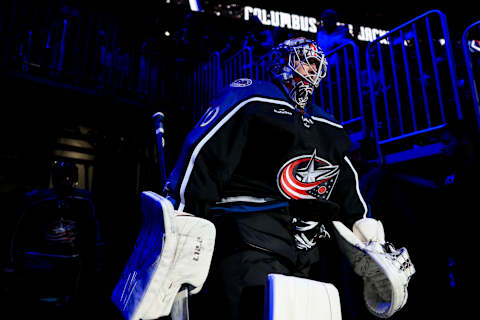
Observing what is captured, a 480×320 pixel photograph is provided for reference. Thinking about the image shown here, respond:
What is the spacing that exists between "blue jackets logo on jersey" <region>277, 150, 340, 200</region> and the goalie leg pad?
1.42ft

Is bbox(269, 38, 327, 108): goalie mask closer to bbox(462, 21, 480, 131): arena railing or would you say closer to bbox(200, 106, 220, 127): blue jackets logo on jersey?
bbox(200, 106, 220, 127): blue jackets logo on jersey

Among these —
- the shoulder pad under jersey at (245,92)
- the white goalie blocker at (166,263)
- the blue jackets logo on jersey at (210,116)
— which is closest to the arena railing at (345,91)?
A: the shoulder pad under jersey at (245,92)

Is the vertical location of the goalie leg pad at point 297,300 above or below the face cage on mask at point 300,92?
below

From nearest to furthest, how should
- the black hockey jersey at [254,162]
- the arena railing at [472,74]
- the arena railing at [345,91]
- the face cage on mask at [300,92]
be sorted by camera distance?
the black hockey jersey at [254,162] → the face cage on mask at [300,92] → the arena railing at [472,74] → the arena railing at [345,91]

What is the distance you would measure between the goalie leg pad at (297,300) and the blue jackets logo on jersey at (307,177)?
43 centimetres

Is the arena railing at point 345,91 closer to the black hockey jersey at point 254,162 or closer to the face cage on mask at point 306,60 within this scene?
the face cage on mask at point 306,60

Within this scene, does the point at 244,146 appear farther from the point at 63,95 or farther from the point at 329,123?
the point at 63,95

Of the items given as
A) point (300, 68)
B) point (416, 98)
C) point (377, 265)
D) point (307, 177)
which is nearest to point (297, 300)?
point (377, 265)

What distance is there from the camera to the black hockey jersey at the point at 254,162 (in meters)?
1.48

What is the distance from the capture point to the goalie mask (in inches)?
74.0

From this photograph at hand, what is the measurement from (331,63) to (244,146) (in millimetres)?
3113

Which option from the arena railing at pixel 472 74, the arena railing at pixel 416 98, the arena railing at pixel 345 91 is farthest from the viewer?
the arena railing at pixel 345 91

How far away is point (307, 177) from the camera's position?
→ 5.55 ft

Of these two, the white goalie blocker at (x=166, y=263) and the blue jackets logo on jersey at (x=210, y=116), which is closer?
the white goalie blocker at (x=166, y=263)
